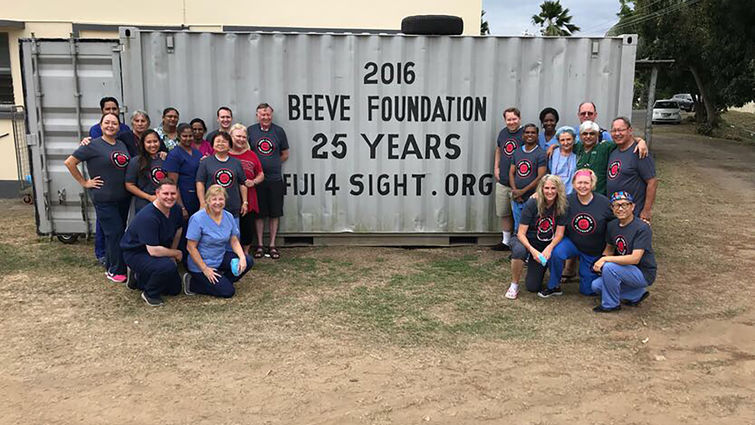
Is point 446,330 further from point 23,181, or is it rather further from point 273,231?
point 23,181

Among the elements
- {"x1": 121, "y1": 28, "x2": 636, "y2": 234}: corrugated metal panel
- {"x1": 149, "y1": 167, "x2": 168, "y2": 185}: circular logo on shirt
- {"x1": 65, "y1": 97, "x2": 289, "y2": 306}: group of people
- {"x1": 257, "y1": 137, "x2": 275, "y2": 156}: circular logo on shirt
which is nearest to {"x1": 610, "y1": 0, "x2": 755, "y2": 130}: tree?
{"x1": 121, "y1": 28, "x2": 636, "y2": 234}: corrugated metal panel

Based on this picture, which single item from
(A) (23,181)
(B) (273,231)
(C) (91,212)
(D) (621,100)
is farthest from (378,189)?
(A) (23,181)

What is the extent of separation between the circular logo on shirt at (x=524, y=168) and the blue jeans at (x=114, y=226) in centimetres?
392

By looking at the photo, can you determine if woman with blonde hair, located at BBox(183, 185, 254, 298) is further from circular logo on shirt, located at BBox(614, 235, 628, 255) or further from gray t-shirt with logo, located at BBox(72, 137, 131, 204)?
circular logo on shirt, located at BBox(614, 235, 628, 255)

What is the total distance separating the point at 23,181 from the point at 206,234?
6.97 m

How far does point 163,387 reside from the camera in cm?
374

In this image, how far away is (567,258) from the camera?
5.43m

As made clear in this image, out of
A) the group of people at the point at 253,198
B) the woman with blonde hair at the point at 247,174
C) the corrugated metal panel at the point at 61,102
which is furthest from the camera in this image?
the corrugated metal panel at the point at 61,102

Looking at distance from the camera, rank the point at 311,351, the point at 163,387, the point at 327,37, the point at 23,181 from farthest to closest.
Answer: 1. the point at 23,181
2. the point at 327,37
3. the point at 311,351
4. the point at 163,387

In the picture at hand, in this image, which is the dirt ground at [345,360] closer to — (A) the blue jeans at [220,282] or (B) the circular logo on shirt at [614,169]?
(A) the blue jeans at [220,282]

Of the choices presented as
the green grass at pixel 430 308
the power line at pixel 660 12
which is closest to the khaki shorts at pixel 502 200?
the green grass at pixel 430 308

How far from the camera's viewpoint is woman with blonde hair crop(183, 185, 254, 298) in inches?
203

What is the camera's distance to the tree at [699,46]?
19859 mm

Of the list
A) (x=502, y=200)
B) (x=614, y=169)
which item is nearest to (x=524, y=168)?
(x=502, y=200)
